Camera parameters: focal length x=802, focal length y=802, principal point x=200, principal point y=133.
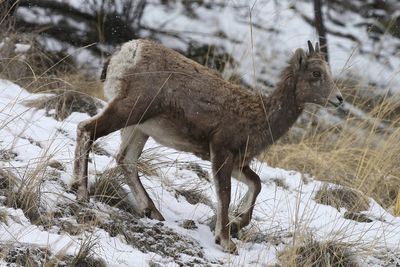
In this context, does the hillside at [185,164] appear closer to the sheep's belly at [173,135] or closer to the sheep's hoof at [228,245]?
the sheep's hoof at [228,245]

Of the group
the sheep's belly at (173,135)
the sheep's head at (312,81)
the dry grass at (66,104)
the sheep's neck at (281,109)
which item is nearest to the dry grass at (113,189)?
the sheep's belly at (173,135)

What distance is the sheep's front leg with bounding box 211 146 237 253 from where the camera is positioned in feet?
18.2

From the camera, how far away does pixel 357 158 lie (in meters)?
7.95

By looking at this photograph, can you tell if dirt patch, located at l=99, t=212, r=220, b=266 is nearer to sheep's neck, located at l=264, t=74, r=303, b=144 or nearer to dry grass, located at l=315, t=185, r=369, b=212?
sheep's neck, located at l=264, t=74, r=303, b=144

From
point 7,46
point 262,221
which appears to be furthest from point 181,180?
point 7,46

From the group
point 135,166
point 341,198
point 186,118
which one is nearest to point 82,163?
point 135,166

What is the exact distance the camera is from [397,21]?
39.9ft

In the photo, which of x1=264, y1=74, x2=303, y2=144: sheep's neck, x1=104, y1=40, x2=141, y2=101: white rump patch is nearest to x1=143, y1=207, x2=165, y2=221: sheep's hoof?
x1=104, y1=40, x2=141, y2=101: white rump patch

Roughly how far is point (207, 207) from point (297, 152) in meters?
2.43

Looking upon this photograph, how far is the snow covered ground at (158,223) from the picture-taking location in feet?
15.0

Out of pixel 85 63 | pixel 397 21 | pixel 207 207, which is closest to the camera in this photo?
pixel 207 207

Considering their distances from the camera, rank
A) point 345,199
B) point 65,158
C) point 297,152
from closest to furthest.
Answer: point 65,158 → point 345,199 → point 297,152

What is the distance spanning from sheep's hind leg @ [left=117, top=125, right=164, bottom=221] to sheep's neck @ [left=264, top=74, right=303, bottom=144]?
3.15 ft

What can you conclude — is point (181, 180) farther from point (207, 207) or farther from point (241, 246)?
point (241, 246)
